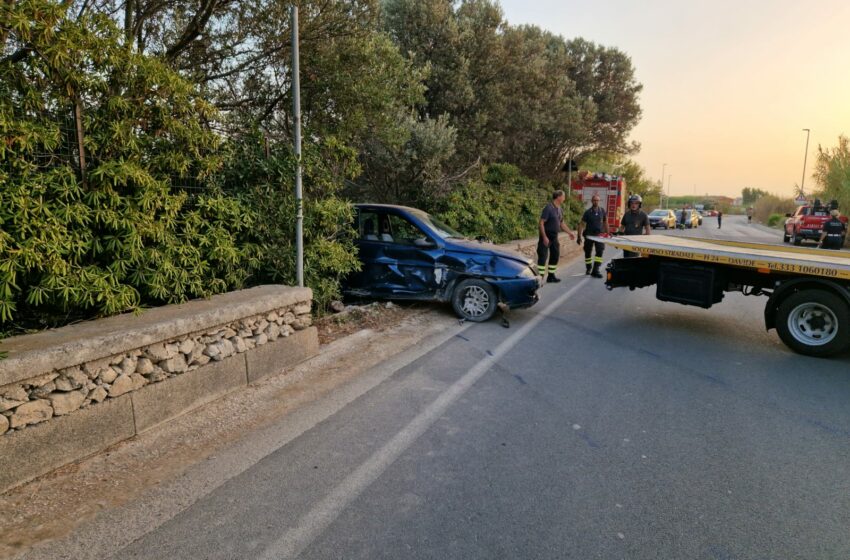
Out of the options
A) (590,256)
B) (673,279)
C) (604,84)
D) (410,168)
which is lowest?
(590,256)

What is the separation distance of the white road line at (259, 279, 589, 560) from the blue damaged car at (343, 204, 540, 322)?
2.32 m

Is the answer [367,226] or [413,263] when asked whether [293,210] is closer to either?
[367,226]

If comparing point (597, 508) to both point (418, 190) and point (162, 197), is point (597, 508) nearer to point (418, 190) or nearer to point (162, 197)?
point (162, 197)

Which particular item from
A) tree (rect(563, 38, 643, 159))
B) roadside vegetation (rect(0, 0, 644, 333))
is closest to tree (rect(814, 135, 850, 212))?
tree (rect(563, 38, 643, 159))

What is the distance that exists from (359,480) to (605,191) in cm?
2613

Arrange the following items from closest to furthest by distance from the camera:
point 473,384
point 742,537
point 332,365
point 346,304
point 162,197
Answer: point 742,537 < point 162,197 < point 473,384 < point 332,365 < point 346,304

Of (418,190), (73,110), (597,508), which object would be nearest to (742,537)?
(597,508)

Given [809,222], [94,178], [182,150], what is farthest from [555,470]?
[809,222]

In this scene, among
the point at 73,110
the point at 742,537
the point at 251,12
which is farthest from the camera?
the point at 251,12

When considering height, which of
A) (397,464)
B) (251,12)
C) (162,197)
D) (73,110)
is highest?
(251,12)

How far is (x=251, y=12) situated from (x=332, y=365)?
5.45m

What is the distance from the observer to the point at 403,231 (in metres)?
8.07

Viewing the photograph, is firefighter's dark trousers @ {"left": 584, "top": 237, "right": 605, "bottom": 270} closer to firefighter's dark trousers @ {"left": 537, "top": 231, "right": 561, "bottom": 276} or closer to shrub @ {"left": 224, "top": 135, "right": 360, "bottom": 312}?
firefighter's dark trousers @ {"left": 537, "top": 231, "right": 561, "bottom": 276}

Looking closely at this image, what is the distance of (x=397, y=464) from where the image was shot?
11.7 ft
